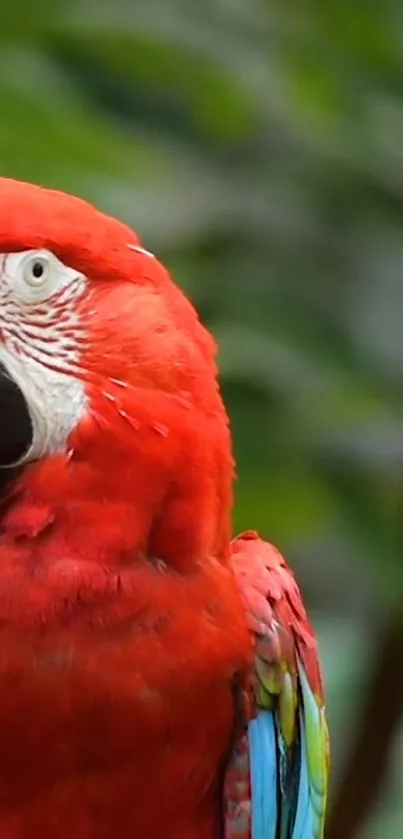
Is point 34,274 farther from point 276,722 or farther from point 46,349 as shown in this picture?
point 276,722

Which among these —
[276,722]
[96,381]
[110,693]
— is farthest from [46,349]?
[276,722]

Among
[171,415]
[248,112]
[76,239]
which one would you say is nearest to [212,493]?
[171,415]

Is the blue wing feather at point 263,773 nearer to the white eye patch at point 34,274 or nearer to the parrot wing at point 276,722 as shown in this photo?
the parrot wing at point 276,722

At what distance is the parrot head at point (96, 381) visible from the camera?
0.73 meters

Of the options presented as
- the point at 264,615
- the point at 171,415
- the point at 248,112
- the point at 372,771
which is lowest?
the point at 372,771

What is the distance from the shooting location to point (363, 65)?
1.38 metres

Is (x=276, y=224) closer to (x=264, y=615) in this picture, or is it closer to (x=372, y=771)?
(x=372, y=771)

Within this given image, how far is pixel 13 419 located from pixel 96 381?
0.05 m

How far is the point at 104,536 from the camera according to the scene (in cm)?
74

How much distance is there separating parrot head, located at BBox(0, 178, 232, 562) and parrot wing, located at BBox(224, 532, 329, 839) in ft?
0.34

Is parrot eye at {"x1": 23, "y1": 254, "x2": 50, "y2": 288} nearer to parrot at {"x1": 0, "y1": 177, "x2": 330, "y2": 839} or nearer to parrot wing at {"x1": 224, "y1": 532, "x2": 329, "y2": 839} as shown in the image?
parrot at {"x1": 0, "y1": 177, "x2": 330, "y2": 839}

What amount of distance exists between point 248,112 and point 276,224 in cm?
31

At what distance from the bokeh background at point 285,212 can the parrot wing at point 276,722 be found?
1.06 ft

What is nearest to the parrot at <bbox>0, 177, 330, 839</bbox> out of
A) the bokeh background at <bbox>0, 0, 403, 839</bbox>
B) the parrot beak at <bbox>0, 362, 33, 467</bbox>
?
the parrot beak at <bbox>0, 362, 33, 467</bbox>
